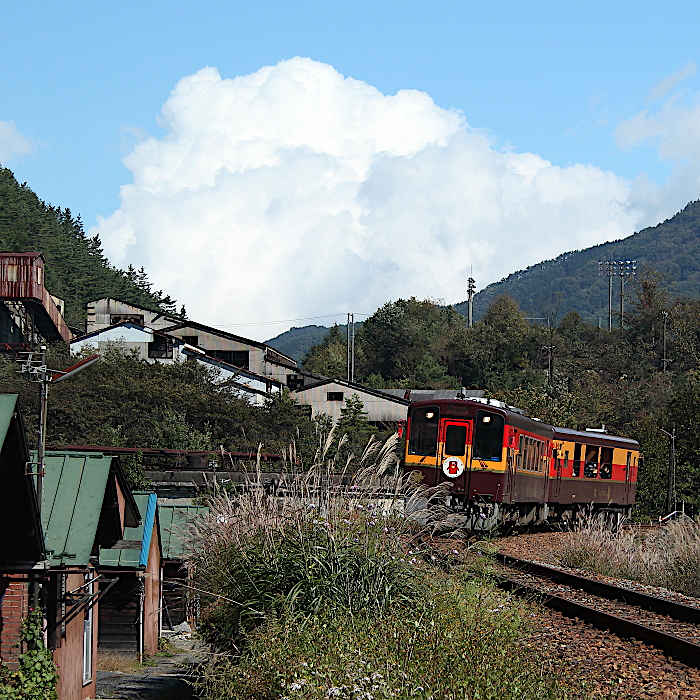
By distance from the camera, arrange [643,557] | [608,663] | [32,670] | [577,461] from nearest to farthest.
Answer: [608,663] < [32,670] < [643,557] < [577,461]

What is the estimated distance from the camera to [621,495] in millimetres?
36625

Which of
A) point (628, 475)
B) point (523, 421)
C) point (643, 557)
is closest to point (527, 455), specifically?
point (523, 421)

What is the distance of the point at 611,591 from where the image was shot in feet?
Result: 54.5

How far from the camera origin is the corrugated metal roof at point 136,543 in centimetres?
1786

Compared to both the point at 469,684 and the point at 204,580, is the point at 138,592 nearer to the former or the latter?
the point at 204,580

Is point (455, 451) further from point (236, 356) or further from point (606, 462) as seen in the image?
point (236, 356)

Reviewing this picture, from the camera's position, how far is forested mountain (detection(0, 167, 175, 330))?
90062 millimetres

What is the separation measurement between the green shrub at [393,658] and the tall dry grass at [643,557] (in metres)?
9.46

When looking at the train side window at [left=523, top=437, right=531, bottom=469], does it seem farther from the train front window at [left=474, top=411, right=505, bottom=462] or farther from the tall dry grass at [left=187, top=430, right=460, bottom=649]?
the tall dry grass at [left=187, top=430, right=460, bottom=649]

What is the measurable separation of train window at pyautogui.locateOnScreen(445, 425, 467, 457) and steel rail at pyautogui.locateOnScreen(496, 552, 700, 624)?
4149 millimetres

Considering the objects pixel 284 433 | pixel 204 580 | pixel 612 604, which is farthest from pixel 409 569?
pixel 284 433

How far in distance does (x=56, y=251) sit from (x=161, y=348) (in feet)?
132

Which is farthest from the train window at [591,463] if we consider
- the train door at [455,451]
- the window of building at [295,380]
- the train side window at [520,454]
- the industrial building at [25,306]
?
the window of building at [295,380]

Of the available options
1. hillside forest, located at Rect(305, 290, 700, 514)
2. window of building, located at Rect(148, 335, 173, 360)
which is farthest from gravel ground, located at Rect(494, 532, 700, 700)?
hillside forest, located at Rect(305, 290, 700, 514)
